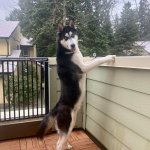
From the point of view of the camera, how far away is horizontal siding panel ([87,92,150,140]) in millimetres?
1302

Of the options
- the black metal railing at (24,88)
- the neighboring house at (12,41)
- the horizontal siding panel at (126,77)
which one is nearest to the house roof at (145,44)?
the horizontal siding panel at (126,77)

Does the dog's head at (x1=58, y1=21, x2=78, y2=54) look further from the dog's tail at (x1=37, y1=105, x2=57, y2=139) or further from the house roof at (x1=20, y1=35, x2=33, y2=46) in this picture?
the house roof at (x1=20, y1=35, x2=33, y2=46)

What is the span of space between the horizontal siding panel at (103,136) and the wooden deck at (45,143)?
11 centimetres

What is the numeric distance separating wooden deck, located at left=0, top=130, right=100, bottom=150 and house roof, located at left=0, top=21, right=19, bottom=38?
119cm

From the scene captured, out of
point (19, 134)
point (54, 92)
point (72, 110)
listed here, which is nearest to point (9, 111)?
point (19, 134)

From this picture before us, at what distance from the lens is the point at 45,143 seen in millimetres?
2129

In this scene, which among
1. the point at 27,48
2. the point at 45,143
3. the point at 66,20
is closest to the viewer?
the point at 45,143

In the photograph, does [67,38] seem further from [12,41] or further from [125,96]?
[12,41]

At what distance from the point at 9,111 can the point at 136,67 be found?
60.8 inches

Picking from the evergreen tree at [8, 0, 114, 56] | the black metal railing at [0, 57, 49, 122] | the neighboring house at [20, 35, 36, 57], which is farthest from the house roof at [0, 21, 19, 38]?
the black metal railing at [0, 57, 49, 122]

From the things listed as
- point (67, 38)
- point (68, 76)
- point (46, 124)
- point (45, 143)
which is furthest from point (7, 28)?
point (45, 143)

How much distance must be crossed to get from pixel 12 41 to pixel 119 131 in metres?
1.55

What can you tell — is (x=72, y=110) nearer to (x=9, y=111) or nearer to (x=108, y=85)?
(x=108, y=85)

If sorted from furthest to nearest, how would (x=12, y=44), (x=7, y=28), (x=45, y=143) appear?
(x=7, y=28) → (x=12, y=44) → (x=45, y=143)
